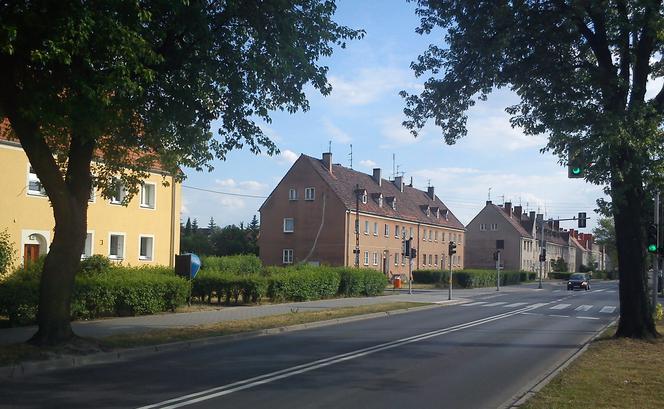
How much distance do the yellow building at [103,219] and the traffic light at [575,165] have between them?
12876 mm

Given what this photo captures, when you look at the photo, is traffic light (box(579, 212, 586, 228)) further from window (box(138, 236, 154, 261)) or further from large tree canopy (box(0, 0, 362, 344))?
large tree canopy (box(0, 0, 362, 344))

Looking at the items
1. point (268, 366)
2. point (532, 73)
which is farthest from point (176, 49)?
point (532, 73)

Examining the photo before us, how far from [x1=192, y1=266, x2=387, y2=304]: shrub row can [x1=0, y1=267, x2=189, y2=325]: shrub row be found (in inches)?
155

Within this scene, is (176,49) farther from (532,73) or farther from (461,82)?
(532,73)

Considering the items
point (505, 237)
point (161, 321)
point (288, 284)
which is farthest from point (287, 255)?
point (505, 237)

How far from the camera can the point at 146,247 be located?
33.3m

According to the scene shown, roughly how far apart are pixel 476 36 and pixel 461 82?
135 cm

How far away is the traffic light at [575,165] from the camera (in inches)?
563

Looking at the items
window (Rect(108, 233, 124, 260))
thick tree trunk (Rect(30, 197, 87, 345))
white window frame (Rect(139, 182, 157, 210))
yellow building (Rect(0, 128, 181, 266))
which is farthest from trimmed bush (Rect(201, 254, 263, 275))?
thick tree trunk (Rect(30, 197, 87, 345))

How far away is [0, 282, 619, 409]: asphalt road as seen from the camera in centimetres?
895

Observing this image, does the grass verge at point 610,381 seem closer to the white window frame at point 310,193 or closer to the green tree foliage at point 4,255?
the green tree foliage at point 4,255

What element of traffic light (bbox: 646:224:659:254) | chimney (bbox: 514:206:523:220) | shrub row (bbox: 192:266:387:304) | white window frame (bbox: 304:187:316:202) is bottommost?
shrub row (bbox: 192:266:387:304)

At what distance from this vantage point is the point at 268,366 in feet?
39.0

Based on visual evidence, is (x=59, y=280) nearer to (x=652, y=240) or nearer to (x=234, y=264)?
(x=652, y=240)
